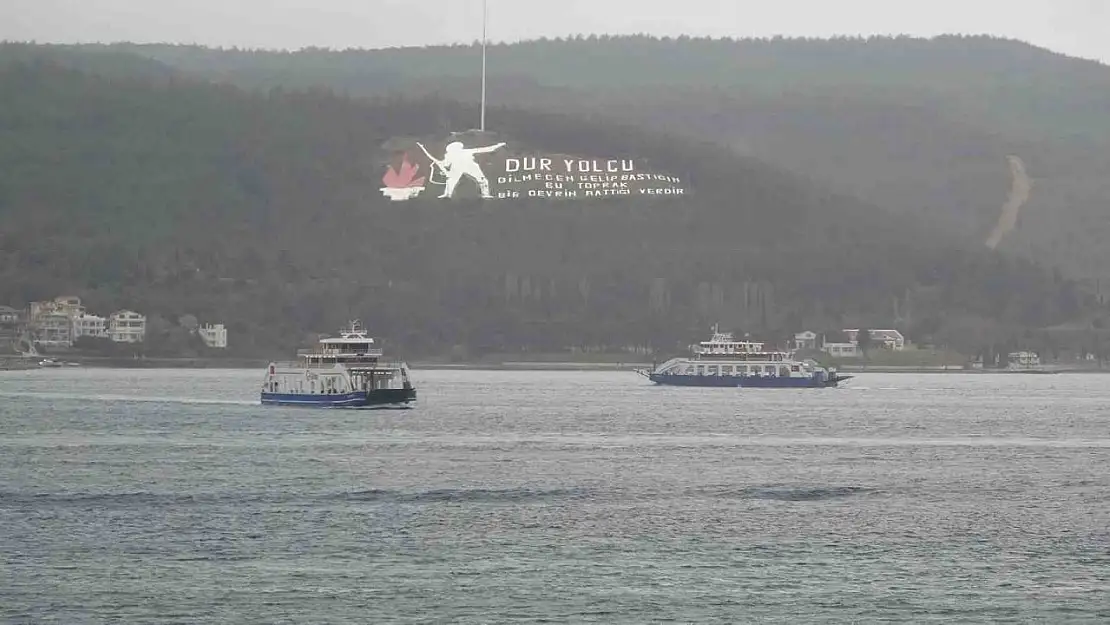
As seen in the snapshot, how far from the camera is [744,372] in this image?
180 m

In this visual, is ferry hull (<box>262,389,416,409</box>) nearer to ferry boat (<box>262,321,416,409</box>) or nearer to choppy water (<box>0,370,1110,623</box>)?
ferry boat (<box>262,321,416,409</box>)

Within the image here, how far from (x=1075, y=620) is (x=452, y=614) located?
49.9 feet

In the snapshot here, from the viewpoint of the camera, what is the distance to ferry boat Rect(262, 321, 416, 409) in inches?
4975

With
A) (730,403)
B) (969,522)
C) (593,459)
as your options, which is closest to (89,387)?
(730,403)

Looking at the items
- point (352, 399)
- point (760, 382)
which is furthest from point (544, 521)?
point (760, 382)

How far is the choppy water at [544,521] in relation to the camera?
49.9 meters

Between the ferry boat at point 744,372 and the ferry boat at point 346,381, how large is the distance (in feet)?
179

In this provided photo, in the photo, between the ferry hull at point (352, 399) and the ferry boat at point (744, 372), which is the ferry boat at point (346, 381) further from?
the ferry boat at point (744, 372)

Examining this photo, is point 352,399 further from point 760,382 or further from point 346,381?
point 760,382

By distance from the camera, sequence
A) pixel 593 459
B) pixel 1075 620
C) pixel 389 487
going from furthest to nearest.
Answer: pixel 593 459, pixel 389 487, pixel 1075 620

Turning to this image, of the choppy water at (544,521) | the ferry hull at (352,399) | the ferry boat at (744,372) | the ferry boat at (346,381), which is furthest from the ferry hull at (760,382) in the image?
the choppy water at (544,521)

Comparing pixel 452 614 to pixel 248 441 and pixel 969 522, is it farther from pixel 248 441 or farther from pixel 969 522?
pixel 248 441

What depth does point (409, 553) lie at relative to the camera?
186 ft

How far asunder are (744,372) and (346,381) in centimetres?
6043
